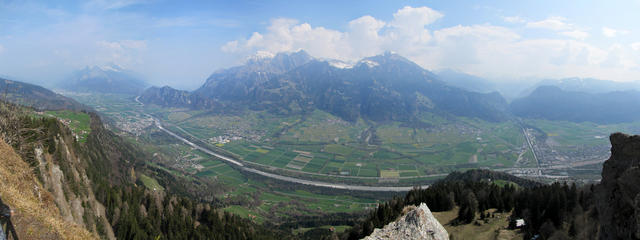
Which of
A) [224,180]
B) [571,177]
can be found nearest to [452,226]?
[224,180]

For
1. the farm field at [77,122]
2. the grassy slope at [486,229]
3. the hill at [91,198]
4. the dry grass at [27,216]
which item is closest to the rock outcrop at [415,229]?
the grassy slope at [486,229]

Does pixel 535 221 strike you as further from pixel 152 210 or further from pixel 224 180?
pixel 224 180

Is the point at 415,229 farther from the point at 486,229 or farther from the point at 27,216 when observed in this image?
the point at 27,216

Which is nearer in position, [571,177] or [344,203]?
[344,203]

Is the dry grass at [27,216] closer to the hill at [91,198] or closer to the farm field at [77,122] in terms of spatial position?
the hill at [91,198]

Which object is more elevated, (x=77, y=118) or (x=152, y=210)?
(x=77, y=118)

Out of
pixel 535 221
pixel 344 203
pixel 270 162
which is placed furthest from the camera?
pixel 270 162

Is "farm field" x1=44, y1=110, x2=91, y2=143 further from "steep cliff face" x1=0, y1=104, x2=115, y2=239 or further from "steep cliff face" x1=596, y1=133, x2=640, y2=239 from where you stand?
"steep cliff face" x1=596, y1=133, x2=640, y2=239

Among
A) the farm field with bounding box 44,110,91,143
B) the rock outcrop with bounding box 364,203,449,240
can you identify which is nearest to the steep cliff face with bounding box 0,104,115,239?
the rock outcrop with bounding box 364,203,449,240
